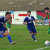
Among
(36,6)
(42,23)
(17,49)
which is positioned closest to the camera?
(17,49)

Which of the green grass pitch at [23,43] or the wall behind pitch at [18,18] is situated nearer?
the green grass pitch at [23,43]

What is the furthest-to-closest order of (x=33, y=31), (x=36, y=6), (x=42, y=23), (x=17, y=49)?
(x=36, y=6)
(x=42, y=23)
(x=33, y=31)
(x=17, y=49)

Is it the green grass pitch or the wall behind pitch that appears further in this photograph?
the wall behind pitch

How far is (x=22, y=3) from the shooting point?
4716 cm

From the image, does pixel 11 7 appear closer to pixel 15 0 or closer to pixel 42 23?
pixel 15 0

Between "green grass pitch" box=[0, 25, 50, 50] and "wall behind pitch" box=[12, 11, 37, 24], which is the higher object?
"wall behind pitch" box=[12, 11, 37, 24]

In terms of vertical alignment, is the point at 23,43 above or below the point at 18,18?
below

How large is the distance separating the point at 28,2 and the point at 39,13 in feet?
24.6

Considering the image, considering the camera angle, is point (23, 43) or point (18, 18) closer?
point (23, 43)

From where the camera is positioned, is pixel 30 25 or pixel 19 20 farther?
pixel 19 20

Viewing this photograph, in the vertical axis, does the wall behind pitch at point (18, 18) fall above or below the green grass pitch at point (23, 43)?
above

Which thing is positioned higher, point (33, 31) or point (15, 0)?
point (15, 0)

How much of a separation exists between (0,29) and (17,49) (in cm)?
180

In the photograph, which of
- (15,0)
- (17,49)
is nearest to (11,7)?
(15,0)
